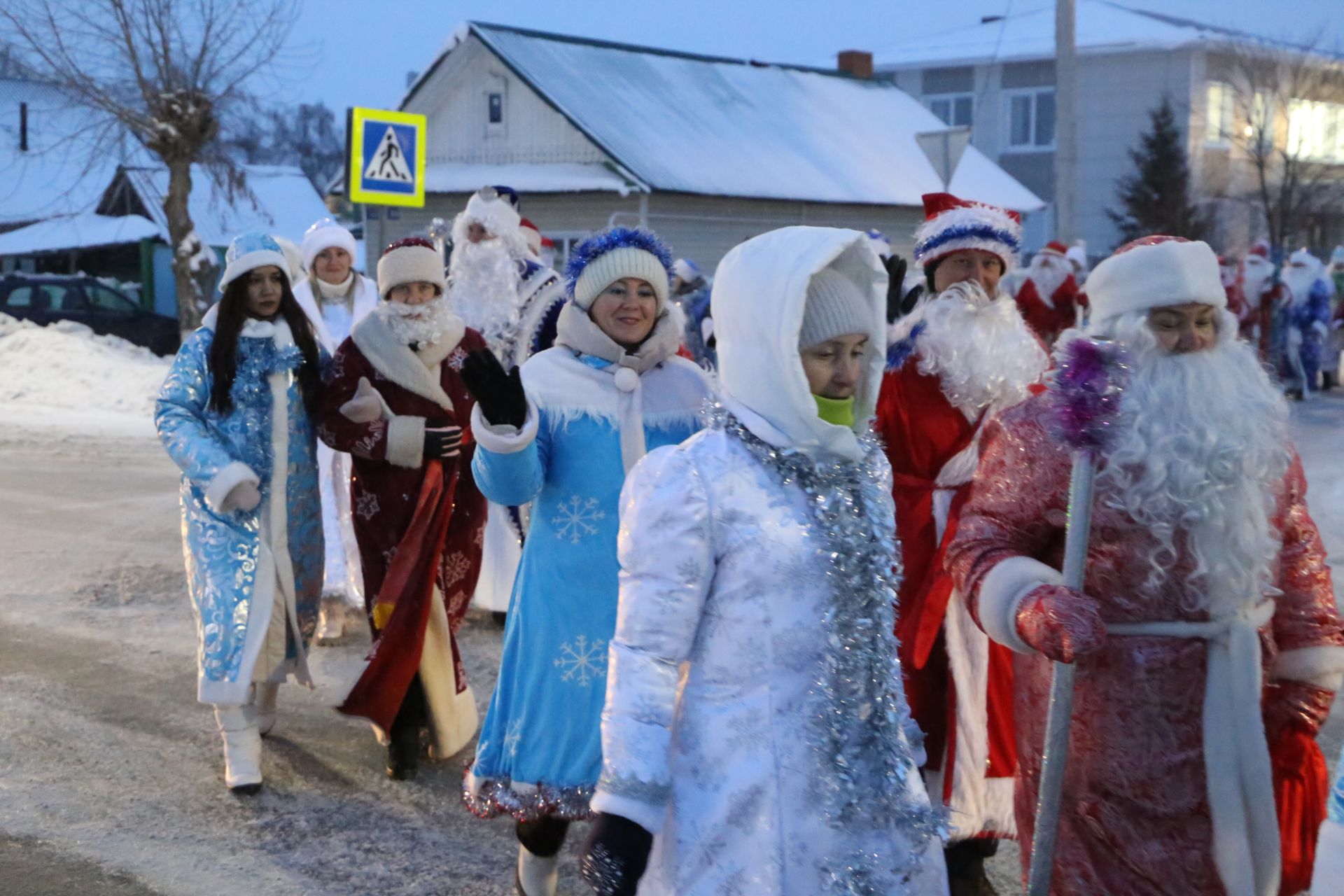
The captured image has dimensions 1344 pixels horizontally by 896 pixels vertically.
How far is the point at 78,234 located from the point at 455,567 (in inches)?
1485

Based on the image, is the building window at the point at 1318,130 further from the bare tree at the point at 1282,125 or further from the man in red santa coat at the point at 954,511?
the man in red santa coat at the point at 954,511

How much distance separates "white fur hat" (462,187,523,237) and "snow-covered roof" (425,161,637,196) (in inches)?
621

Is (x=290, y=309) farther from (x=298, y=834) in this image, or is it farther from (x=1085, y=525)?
(x=1085, y=525)

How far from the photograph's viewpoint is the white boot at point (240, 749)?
18.5 ft

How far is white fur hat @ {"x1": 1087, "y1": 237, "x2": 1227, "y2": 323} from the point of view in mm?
3350

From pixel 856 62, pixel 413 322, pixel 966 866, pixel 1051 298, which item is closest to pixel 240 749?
pixel 413 322

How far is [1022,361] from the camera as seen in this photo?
4918 millimetres

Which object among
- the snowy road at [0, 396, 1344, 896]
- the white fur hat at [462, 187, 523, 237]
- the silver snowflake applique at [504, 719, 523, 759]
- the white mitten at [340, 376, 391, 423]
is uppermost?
the white fur hat at [462, 187, 523, 237]

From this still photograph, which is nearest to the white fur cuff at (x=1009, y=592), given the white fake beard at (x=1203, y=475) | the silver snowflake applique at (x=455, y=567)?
the white fake beard at (x=1203, y=475)

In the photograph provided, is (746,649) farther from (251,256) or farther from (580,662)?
(251,256)

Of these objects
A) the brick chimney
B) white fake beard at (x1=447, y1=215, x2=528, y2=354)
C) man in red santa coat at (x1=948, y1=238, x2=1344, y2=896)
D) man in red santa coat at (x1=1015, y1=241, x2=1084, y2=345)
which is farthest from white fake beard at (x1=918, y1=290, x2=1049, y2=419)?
the brick chimney

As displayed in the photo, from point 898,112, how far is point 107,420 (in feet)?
68.4

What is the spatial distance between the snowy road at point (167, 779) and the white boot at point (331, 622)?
0.46 ft

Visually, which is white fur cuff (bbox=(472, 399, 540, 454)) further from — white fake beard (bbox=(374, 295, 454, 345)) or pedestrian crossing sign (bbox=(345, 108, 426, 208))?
pedestrian crossing sign (bbox=(345, 108, 426, 208))
